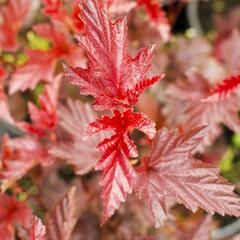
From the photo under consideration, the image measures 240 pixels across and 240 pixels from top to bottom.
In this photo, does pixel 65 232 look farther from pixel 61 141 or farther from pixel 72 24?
pixel 72 24

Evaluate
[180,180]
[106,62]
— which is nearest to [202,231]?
[180,180]

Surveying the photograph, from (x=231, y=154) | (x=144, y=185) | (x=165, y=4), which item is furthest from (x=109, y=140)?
(x=165, y=4)

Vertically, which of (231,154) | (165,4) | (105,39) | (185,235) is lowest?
(231,154)

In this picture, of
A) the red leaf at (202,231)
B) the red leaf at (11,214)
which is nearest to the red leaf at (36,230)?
the red leaf at (11,214)

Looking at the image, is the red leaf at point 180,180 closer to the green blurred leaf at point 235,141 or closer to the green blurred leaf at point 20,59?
the green blurred leaf at point 20,59

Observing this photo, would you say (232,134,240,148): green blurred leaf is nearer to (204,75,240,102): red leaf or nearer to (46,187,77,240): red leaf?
(204,75,240,102): red leaf

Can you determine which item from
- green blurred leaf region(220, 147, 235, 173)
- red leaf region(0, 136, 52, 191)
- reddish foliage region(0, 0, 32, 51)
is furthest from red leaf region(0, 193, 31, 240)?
green blurred leaf region(220, 147, 235, 173)

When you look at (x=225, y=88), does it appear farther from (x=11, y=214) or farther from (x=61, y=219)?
(x=11, y=214)
